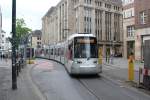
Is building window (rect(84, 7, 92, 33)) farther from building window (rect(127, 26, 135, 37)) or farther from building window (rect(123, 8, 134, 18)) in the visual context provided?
building window (rect(123, 8, 134, 18))

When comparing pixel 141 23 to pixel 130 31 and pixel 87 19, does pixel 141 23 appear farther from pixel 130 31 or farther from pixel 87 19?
pixel 87 19

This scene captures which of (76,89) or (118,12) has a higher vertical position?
(118,12)

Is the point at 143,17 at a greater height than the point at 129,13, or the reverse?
the point at 129,13

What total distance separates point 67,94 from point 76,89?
78.8 inches

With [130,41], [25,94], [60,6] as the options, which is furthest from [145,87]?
[60,6]

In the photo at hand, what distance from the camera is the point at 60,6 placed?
12644cm

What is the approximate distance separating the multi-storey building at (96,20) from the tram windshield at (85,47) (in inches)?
3221

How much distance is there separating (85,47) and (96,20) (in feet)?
288

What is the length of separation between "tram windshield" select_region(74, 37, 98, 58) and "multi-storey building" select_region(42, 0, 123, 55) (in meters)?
81.8

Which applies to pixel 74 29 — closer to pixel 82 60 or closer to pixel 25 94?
pixel 82 60

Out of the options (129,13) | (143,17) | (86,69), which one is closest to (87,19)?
(129,13)

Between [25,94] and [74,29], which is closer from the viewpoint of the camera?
[25,94]

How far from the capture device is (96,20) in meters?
110

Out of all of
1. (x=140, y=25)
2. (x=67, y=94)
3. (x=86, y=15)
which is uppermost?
(x=86, y=15)
